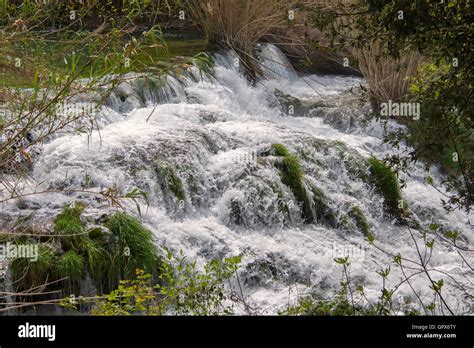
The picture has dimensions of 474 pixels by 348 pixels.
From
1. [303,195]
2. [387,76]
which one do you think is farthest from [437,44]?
[387,76]

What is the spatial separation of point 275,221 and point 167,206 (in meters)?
1.40

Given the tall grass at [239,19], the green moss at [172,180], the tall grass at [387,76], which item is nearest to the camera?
the green moss at [172,180]

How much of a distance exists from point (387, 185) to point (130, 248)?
4.41 m

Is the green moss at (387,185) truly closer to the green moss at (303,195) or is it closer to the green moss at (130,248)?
the green moss at (303,195)

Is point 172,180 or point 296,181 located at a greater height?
point 172,180

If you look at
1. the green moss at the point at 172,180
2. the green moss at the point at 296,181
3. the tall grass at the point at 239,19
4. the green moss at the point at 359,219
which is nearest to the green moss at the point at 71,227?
the green moss at the point at 172,180

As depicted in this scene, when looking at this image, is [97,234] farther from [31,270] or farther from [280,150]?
[280,150]

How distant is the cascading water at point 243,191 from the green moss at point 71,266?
79 centimetres

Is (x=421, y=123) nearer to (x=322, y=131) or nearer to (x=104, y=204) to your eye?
(x=104, y=204)

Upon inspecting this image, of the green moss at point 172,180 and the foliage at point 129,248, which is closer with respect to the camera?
the foliage at point 129,248

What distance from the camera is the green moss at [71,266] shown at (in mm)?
5840

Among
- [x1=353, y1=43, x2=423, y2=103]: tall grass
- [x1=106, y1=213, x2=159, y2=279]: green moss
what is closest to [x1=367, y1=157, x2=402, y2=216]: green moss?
[x1=353, y1=43, x2=423, y2=103]: tall grass

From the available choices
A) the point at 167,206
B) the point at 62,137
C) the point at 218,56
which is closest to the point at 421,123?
the point at 167,206

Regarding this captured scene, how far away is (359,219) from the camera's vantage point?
28.5 ft
